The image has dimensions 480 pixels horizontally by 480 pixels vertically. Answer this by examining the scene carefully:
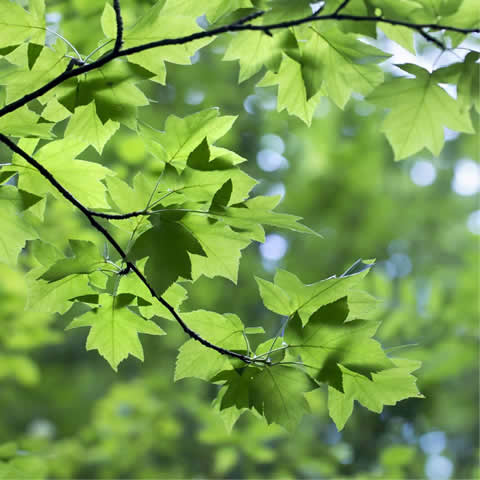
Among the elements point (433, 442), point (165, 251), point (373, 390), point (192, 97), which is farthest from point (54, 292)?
point (433, 442)

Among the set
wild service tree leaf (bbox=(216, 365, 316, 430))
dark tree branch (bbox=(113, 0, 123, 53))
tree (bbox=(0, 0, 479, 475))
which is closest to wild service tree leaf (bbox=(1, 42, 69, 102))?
tree (bbox=(0, 0, 479, 475))

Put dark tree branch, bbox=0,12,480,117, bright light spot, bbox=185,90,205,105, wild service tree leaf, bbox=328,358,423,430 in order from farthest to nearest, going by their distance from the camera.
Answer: bright light spot, bbox=185,90,205,105 → wild service tree leaf, bbox=328,358,423,430 → dark tree branch, bbox=0,12,480,117

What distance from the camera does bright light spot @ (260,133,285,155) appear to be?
361cm

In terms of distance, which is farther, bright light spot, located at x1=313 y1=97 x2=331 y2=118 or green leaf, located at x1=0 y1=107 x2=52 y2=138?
bright light spot, located at x1=313 y1=97 x2=331 y2=118

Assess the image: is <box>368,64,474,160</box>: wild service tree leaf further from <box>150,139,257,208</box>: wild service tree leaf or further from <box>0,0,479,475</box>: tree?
<box>150,139,257,208</box>: wild service tree leaf

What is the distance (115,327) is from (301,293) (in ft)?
0.83

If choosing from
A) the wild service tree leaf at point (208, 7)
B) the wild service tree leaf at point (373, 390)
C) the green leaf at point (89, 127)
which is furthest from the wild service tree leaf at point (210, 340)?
the wild service tree leaf at point (208, 7)

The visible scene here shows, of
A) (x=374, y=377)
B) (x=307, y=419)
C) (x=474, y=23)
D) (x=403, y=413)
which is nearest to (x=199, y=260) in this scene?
(x=374, y=377)

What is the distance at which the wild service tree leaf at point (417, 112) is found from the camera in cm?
68

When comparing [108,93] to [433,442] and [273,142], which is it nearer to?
[273,142]

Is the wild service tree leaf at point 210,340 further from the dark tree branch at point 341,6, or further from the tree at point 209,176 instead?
the dark tree branch at point 341,6

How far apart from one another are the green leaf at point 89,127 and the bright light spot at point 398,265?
10.5 ft

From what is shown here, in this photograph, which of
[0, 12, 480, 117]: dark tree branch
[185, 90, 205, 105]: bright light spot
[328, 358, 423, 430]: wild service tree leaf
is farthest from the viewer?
[185, 90, 205, 105]: bright light spot

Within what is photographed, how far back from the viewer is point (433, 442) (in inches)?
146
